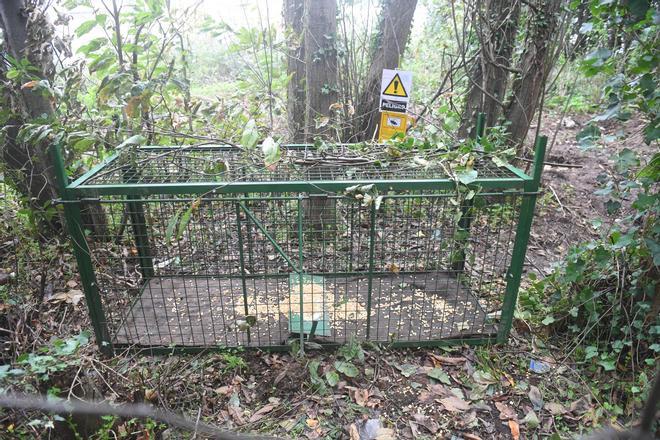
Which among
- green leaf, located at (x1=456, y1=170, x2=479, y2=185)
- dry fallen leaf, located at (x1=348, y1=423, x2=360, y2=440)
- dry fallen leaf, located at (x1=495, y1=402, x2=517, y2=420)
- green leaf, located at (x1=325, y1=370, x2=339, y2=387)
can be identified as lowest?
dry fallen leaf, located at (x1=495, y1=402, x2=517, y2=420)

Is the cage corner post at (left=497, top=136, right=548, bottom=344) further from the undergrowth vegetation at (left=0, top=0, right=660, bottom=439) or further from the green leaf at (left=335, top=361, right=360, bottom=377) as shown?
the green leaf at (left=335, top=361, right=360, bottom=377)

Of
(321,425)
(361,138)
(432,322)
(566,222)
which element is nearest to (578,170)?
(566,222)

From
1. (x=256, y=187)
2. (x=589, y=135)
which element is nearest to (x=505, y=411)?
(x=589, y=135)

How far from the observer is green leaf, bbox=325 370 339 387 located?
9.31 ft

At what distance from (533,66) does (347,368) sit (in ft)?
12.3

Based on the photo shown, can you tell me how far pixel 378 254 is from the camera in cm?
420

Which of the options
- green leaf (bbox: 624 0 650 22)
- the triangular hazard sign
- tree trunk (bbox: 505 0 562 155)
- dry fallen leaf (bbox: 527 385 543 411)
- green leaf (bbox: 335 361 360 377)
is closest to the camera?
green leaf (bbox: 624 0 650 22)

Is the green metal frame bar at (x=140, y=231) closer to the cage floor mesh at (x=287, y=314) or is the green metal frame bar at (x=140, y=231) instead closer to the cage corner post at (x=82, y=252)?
the cage floor mesh at (x=287, y=314)

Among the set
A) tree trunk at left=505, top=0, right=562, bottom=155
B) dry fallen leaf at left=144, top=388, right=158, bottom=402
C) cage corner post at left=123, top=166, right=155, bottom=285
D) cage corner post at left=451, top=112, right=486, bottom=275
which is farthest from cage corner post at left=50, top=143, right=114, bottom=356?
tree trunk at left=505, top=0, right=562, bottom=155

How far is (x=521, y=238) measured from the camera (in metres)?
2.90

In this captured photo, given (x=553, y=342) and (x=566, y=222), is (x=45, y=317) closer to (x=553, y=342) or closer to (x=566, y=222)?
(x=553, y=342)

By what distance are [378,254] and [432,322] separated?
103 centimetres

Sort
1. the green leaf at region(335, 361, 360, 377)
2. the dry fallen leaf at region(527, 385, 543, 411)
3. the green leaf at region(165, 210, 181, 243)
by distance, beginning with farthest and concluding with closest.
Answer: the green leaf at region(335, 361, 360, 377) < the dry fallen leaf at region(527, 385, 543, 411) < the green leaf at region(165, 210, 181, 243)

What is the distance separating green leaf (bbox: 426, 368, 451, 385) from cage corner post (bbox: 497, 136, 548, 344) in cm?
54
